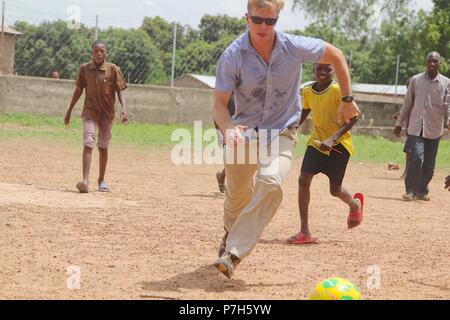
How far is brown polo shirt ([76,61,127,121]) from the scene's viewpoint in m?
11.2

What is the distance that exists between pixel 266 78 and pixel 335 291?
1.68 m

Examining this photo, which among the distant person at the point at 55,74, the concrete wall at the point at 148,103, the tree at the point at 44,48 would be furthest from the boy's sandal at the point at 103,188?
the distant person at the point at 55,74

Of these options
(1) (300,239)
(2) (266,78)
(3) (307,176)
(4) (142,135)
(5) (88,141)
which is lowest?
(4) (142,135)

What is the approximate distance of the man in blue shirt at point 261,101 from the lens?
5.84 m

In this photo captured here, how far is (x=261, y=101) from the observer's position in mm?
6059

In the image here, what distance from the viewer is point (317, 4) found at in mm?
45562

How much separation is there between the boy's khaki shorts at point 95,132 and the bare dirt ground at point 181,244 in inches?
25.1

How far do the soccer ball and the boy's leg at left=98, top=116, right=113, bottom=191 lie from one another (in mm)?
6441

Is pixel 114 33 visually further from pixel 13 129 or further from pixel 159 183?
pixel 159 183

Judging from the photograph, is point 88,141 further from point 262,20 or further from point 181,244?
point 262,20

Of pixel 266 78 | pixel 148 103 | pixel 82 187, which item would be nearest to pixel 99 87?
pixel 82 187

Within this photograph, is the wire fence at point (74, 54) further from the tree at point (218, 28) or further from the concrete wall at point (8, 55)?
the tree at point (218, 28)

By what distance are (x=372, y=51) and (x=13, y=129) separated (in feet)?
139
